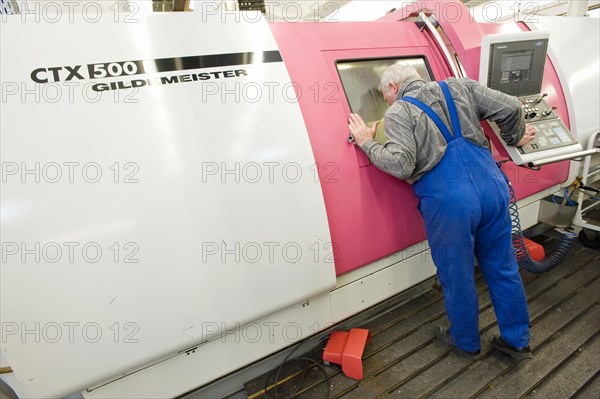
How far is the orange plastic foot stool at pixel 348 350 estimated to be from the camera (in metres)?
1.38

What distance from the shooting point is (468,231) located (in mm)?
1314

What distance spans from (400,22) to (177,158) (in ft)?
5.07

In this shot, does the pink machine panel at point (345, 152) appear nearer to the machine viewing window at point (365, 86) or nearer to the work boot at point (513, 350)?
the machine viewing window at point (365, 86)

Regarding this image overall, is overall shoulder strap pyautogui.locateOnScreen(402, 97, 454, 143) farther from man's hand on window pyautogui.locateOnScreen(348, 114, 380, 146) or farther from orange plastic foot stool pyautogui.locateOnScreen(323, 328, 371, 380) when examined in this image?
orange plastic foot stool pyautogui.locateOnScreen(323, 328, 371, 380)

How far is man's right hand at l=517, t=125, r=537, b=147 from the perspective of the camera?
1.60m

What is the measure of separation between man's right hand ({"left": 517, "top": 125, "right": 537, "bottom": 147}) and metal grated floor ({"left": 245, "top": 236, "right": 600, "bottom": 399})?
95 cm

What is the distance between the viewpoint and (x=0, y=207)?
855 millimetres

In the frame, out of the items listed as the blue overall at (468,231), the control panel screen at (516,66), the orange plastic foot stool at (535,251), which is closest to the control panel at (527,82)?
the control panel screen at (516,66)

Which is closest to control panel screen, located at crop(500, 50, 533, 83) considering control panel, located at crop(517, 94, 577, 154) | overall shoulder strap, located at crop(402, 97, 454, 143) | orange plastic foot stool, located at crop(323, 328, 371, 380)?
control panel, located at crop(517, 94, 577, 154)

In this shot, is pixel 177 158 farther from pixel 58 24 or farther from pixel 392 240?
pixel 392 240

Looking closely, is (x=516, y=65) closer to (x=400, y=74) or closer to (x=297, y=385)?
(x=400, y=74)

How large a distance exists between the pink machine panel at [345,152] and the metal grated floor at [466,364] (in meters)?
0.49

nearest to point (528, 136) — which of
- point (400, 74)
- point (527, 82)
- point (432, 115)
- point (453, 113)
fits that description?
point (527, 82)

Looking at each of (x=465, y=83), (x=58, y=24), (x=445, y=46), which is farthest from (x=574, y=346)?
(x=58, y=24)
